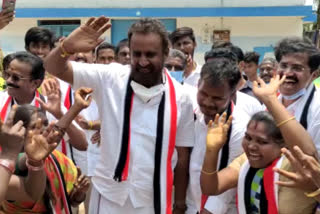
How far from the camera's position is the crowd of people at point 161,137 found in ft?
7.61

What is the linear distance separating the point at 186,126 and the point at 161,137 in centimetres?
24

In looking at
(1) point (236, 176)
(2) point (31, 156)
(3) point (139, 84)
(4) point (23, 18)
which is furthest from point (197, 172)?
(4) point (23, 18)

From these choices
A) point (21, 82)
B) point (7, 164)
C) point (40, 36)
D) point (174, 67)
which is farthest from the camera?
point (40, 36)

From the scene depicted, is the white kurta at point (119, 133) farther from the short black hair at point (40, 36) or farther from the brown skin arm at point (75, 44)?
the short black hair at point (40, 36)

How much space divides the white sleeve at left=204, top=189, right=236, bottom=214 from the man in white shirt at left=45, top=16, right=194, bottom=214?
311 millimetres

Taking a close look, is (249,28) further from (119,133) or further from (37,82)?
(119,133)

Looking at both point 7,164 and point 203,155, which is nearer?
point 7,164

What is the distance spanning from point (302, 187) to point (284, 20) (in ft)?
41.7

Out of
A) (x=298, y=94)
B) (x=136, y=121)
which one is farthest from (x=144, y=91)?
(x=298, y=94)

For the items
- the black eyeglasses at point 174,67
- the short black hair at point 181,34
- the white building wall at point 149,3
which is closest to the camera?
the black eyeglasses at point 174,67

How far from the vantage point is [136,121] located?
8.25 ft

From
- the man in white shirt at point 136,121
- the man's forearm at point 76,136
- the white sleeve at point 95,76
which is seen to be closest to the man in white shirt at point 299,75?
the man in white shirt at point 136,121

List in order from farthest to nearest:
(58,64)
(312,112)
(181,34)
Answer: (181,34) → (312,112) → (58,64)

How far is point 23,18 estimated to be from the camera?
13969 millimetres
